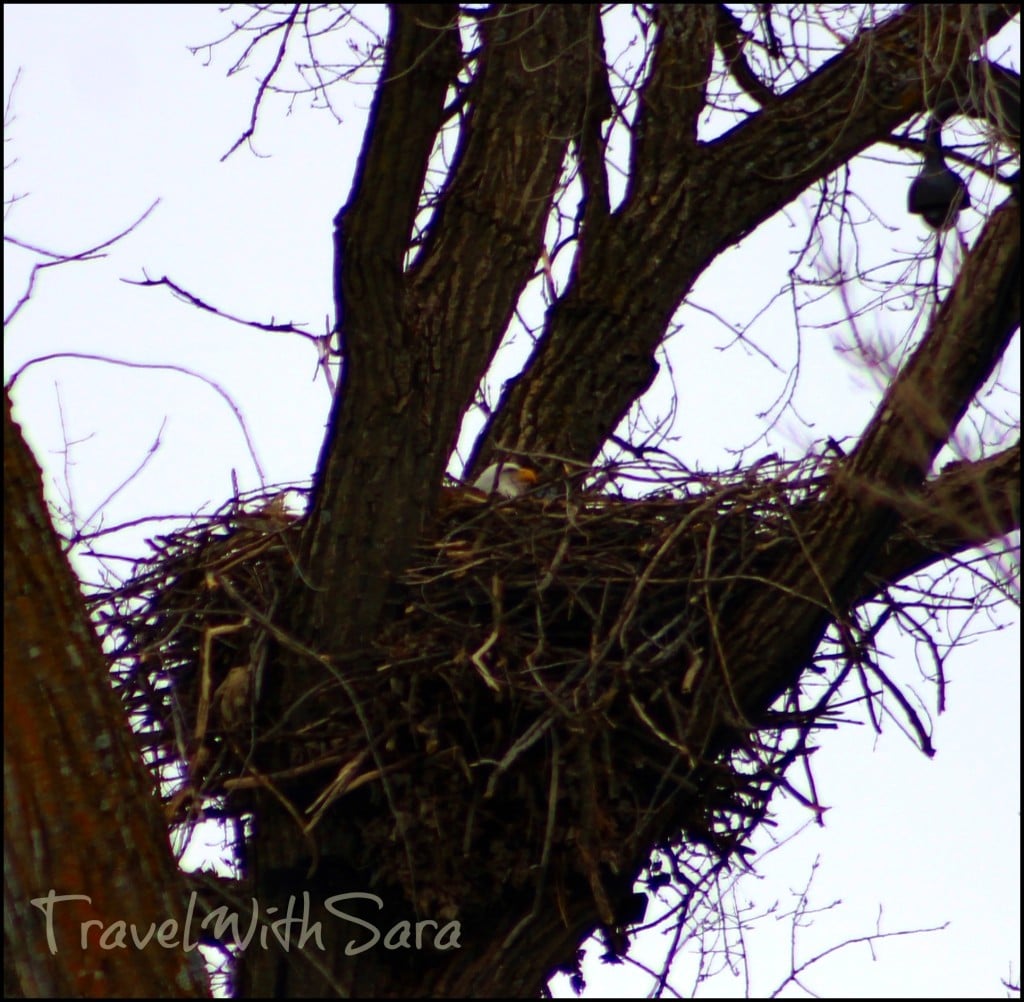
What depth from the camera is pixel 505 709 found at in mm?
3609

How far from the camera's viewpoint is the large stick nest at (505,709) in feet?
11.5

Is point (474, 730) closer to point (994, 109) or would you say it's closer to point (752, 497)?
point (752, 497)

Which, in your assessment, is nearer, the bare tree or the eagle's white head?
the bare tree

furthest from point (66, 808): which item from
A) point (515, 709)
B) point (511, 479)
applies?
point (511, 479)

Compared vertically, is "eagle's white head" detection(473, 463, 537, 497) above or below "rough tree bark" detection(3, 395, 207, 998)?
above

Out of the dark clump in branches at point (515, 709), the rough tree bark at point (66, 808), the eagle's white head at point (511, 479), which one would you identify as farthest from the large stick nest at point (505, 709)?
the eagle's white head at point (511, 479)

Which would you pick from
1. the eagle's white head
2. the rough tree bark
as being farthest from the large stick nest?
the eagle's white head

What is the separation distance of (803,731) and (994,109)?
1561 mm

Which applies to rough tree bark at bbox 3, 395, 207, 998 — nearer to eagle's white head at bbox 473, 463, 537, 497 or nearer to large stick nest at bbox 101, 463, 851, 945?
large stick nest at bbox 101, 463, 851, 945

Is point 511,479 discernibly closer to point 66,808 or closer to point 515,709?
point 515,709

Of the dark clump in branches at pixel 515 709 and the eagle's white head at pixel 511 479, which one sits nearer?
the dark clump in branches at pixel 515 709

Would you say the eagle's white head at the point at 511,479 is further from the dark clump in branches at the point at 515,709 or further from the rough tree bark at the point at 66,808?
the rough tree bark at the point at 66,808

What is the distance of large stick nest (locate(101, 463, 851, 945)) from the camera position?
3500 millimetres

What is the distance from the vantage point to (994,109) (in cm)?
353
